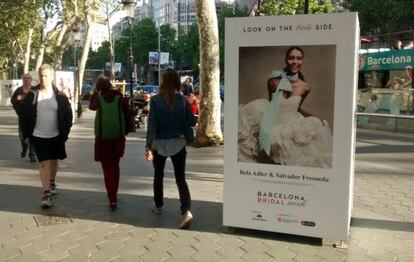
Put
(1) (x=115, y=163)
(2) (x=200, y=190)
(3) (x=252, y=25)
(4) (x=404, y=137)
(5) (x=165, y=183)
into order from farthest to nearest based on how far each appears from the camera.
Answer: (4) (x=404, y=137) < (5) (x=165, y=183) < (2) (x=200, y=190) < (1) (x=115, y=163) < (3) (x=252, y=25)

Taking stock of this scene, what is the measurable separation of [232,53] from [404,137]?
36.6ft

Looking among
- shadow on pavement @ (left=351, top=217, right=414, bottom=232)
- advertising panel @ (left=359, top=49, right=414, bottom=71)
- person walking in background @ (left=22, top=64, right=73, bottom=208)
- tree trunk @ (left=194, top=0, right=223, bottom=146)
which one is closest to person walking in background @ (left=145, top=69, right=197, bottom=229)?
person walking in background @ (left=22, top=64, right=73, bottom=208)

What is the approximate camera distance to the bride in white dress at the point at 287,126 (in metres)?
4.98

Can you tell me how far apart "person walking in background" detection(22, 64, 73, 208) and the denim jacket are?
55.0 inches

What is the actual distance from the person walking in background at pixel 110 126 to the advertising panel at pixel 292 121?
172cm

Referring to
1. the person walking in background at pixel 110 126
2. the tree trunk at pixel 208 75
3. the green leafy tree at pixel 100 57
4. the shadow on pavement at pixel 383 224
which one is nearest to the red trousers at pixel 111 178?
the person walking in background at pixel 110 126

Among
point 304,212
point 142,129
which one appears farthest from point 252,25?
point 142,129

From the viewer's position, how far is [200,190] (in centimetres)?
772

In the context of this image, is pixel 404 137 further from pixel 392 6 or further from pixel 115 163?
pixel 392 6

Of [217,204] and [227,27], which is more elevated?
[227,27]

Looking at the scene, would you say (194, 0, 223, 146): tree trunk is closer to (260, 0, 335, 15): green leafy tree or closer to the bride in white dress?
the bride in white dress

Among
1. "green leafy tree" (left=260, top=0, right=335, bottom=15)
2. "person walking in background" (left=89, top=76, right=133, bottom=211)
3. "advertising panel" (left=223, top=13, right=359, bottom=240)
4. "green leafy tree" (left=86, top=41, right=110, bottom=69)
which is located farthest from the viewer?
"green leafy tree" (left=86, top=41, right=110, bottom=69)

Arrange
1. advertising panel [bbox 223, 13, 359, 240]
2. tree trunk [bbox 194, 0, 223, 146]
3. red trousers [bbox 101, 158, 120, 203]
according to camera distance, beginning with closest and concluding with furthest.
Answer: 1. advertising panel [bbox 223, 13, 359, 240]
2. red trousers [bbox 101, 158, 120, 203]
3. tree trunk [bbox 194, 0, 223, 146]

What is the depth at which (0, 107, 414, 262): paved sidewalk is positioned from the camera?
5.00m
